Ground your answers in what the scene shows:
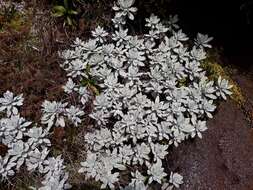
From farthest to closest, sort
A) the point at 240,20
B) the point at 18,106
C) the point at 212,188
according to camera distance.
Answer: the point at 240,20, the point at 18,106, the point at 212,188

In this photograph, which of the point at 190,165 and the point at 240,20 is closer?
the point at 190,165

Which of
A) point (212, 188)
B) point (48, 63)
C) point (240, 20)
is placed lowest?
point (212, 188)

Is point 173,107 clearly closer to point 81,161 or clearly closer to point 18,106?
point 81,161

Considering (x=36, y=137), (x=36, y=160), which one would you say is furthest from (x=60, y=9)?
(x=36, y=160)

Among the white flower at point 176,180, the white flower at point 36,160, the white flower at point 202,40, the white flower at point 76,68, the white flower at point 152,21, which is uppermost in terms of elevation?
the white flower at point 152,21

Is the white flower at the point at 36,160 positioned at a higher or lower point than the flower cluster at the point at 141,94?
lower

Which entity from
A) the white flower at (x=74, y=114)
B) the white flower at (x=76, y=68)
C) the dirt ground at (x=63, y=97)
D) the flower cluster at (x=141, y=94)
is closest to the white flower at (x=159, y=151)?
the flower cluster at (x=141, y=94)

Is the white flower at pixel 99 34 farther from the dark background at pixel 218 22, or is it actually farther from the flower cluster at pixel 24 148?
the flower cluster at pixel 24 148

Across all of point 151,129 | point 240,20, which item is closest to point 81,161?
point 151,129

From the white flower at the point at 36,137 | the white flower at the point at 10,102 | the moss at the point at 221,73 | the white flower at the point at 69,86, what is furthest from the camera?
the moss at the point at 221,73
